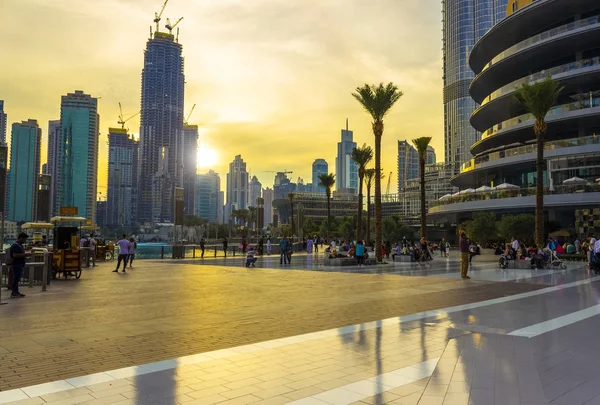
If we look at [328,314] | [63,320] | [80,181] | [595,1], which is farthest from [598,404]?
[80,181]

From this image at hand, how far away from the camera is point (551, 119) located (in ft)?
146

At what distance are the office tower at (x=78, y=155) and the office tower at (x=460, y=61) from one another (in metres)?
126

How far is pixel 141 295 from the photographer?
12719 millimetres

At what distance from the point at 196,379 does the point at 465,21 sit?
179 meters

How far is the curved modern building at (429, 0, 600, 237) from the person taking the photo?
139 feet

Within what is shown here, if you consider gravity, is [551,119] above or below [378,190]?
above

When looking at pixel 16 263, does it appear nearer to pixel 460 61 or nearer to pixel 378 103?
pixel 378 103

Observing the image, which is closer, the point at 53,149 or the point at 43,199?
the point at 43,199

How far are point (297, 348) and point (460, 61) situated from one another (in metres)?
182

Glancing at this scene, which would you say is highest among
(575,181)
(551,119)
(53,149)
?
(53,149)

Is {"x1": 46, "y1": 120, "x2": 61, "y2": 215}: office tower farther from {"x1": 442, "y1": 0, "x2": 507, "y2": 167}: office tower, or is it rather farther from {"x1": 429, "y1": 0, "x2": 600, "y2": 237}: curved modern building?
{"x1": 442, "y1": 0, "x2": 507, "y2": 167}: office tower

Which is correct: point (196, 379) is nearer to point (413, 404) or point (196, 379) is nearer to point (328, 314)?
point (413, 404)

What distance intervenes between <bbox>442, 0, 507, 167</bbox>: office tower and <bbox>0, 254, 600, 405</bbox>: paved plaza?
16574 cm

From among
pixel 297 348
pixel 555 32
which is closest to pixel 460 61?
pixel 555 32
